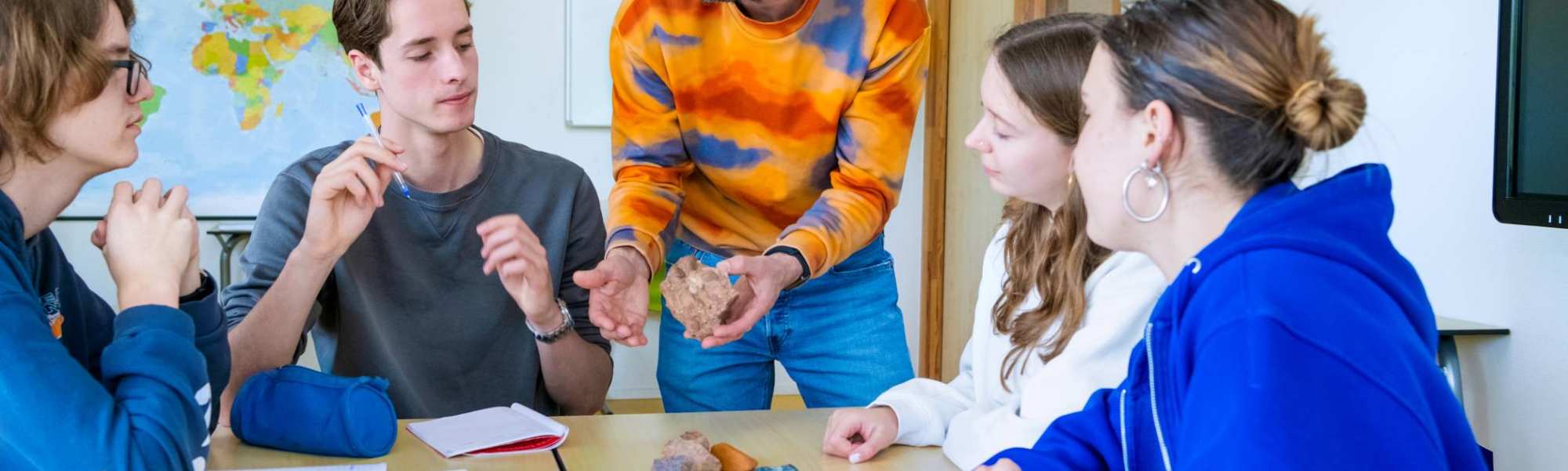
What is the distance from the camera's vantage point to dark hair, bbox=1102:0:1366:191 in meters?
0.96

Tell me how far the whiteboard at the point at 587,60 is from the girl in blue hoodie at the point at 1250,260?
3303 millimetres

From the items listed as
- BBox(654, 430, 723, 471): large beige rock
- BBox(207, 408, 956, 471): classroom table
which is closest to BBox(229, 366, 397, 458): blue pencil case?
BBox(207, 408, 956, 471): classroom table

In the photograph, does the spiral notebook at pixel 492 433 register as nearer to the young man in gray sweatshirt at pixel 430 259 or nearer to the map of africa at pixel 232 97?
the young man in gray sweatshirt at pixel 430 259

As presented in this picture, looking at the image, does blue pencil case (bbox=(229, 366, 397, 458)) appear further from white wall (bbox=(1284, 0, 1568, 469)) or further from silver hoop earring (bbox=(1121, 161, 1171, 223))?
white wall (bbox=(1284, 0, 1568, 469))

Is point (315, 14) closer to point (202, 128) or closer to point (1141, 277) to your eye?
point (202, 128)

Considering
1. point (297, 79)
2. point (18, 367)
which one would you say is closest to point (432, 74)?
point (18, 367)

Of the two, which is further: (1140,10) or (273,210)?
(273,210)

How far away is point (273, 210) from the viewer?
1.82 meters

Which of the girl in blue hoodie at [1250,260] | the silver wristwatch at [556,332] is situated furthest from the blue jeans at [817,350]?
the girl in blue hoodie at [1250,260]

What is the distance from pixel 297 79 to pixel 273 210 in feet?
8.25

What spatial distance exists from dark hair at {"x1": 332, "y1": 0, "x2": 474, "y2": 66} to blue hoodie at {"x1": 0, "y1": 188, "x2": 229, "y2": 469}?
24.7 inches

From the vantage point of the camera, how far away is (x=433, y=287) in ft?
6.28

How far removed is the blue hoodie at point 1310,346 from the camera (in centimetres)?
81

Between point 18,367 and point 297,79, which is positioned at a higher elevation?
point 297,79
